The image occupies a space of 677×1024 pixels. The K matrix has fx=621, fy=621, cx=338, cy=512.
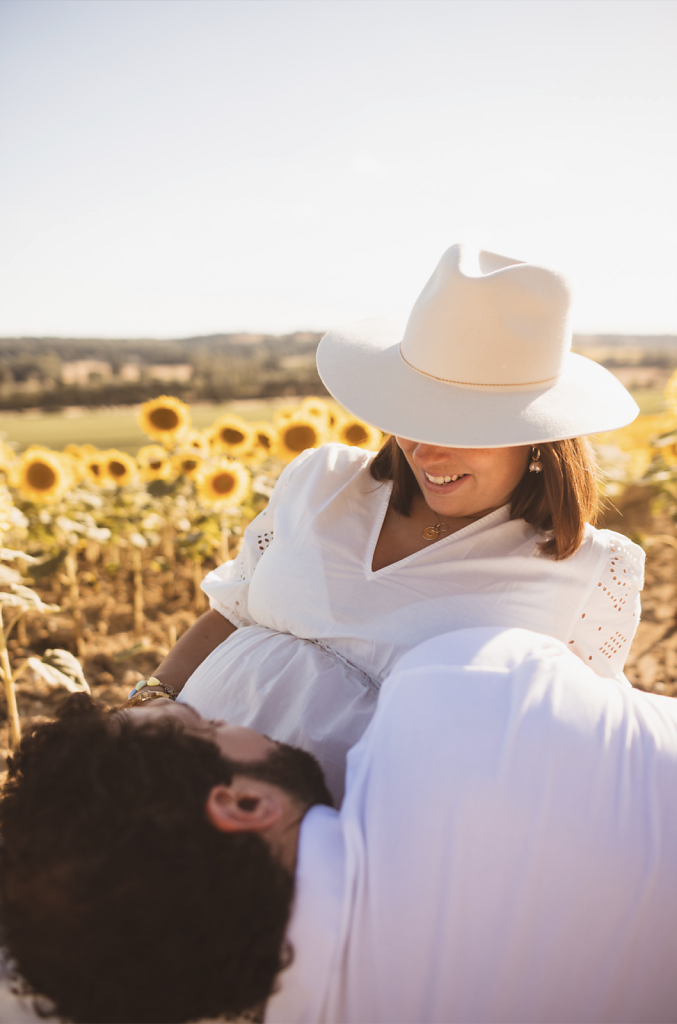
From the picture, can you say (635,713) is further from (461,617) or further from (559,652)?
(461,617)

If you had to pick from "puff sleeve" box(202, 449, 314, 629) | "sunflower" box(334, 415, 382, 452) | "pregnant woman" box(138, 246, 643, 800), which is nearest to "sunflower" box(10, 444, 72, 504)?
"sunflower" box(334, 415, 382, 452)

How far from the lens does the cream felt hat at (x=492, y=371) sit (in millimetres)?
1348

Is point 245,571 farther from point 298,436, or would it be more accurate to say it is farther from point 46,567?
point 298,436

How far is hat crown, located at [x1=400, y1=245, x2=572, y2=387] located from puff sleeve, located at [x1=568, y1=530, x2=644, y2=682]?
525mm

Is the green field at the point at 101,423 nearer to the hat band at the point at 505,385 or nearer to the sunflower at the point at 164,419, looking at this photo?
the sunflower at the point at 164,419

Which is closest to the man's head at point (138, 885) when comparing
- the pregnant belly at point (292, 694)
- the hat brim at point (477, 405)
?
the pregnant belly at point (292, 694)

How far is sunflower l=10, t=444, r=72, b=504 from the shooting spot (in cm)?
327

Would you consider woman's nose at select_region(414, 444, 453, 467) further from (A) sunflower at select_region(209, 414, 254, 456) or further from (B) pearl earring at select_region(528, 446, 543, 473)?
(A) sunflower at select_region(209, 414, 254, 456)

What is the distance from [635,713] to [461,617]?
49 cm

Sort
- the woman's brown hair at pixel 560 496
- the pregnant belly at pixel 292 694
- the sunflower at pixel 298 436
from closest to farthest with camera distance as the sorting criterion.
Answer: the pregnant belly at pixel 292 694 < the woman's brown hair at pixel 560 496 < the sunflower at pixel 298 436

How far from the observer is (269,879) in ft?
2.88

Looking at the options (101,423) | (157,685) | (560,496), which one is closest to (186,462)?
(101,423)

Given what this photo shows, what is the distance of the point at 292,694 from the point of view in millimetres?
1429

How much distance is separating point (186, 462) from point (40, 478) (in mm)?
779
